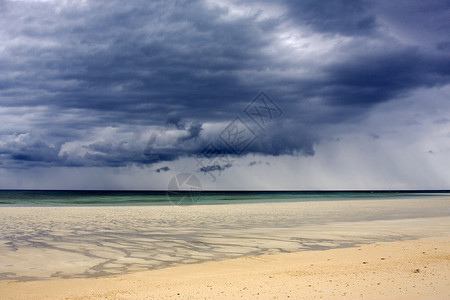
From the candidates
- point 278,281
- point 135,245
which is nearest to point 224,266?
point 278,281

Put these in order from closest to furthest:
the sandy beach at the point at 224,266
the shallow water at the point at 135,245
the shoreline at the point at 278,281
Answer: the shoreline at the point at 278,281, the sandy beach at the point at 224,266, the shallow water at the point at 135,245

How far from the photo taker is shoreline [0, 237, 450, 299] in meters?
7.18

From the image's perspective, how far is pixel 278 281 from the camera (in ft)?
26.6

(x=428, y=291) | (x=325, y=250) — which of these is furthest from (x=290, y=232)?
(x=428, y=291)

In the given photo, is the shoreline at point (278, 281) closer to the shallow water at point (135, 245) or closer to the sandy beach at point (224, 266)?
the sandy beach at point (224, 266)

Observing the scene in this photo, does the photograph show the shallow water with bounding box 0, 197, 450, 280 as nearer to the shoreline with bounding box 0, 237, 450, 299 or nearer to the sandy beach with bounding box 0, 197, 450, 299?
the sandy beach with bounding box 0, 197, 450, 299

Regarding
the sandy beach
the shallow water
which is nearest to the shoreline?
the sandy beach

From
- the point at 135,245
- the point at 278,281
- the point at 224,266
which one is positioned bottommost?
the point at 135,245

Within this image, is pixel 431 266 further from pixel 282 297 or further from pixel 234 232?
pixel 234 232

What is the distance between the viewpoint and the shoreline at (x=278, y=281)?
23.5ft

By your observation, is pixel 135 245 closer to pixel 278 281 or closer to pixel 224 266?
pixel 224 266

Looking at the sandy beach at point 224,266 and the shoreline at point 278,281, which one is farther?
the sandy beach at point 224,266

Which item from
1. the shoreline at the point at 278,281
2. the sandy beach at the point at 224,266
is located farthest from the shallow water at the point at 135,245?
the shoreline at the point at 278,281

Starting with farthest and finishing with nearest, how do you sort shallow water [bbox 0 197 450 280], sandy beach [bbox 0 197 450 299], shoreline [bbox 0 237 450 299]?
shallow water [bbox 0 197 450 280], sandy beach [bbox 0 197 450 299], shoreline [bbox 0 237 450 299]
